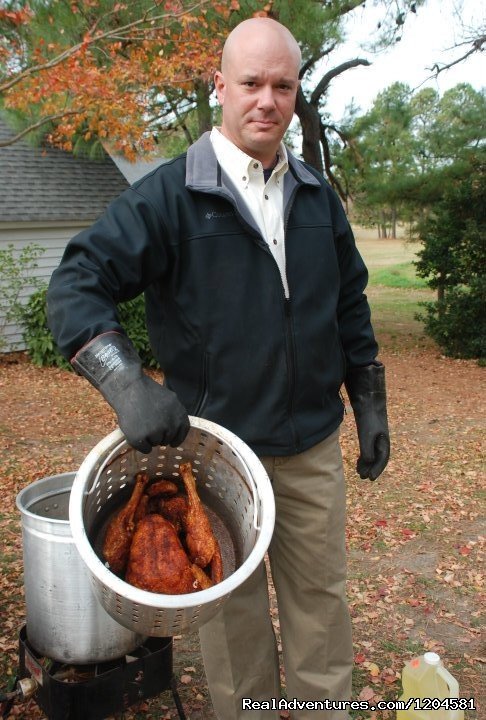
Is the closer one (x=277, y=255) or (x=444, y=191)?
(x=277, y=255)

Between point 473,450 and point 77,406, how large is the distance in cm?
480

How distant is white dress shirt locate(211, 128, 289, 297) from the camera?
2.27m

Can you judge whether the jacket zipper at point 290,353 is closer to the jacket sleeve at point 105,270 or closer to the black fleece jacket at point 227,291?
the black fleece jacket at point 227,291

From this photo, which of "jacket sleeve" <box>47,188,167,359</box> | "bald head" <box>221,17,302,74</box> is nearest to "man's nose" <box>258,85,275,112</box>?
"bald head" <box>221,17,302,74</box>

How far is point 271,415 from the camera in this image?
2285 mm

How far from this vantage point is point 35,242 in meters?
12.8

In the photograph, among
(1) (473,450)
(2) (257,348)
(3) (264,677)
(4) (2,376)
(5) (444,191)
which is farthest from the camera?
(5) (444,191)

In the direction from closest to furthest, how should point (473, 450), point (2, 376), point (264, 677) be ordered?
point (264, 677), point (473, 450), point (2, 376)

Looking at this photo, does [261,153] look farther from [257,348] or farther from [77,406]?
[77,406]

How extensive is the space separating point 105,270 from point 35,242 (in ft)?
37.8

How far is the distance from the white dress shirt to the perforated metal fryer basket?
0.60 meters

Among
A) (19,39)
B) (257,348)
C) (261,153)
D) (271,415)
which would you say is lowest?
(271,415)

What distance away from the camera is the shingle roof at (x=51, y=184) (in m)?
12.7

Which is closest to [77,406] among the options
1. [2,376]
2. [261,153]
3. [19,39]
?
[2,376]
